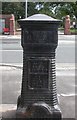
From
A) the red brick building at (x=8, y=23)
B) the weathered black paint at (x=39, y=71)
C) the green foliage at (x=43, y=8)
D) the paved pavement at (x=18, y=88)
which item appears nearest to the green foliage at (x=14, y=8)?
the green foliage at (x=43, y=8)

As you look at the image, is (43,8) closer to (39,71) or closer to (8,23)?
(8,23)

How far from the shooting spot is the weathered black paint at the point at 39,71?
18.0 ft

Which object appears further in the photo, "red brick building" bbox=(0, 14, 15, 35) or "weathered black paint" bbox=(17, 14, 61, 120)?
"red brick building" bbox=(0, 14, 15, 35)

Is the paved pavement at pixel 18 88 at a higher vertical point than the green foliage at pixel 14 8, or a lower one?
lower

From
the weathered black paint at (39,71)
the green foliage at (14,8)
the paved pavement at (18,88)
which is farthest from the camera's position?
the green foliage at (14,8)

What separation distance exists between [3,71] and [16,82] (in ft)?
8.00

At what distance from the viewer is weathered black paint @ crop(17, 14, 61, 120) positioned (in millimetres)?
5496

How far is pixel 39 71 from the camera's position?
5562 millimetres

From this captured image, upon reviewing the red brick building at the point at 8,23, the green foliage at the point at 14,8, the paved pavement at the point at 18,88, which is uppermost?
the green foliage at the point at 14,8

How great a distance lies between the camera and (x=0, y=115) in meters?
6.21

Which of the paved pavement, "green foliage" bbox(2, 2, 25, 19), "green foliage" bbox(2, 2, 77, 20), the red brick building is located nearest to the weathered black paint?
the paved pavement

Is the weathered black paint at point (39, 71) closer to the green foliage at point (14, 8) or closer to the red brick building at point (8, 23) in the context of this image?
the red brick building at point (8, 23)

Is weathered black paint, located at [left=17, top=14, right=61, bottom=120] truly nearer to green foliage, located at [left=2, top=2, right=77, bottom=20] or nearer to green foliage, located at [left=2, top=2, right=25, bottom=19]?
green foliage, located at [left=2, top=2, right=77, bottom=20]

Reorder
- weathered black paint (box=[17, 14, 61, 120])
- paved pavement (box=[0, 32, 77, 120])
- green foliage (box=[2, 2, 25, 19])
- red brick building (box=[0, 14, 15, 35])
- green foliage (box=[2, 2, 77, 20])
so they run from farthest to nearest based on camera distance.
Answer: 1. green foliage (box=[2, 2, 25, 19])
2. green foliage (box=[2, 2, 77, 20])
3. red brick building (box=[0, 14, 15, 35])
4. paved pavement (box=[0, 32, 77, 120])
5. weathered black paint (box=[17, 14, 61, 120])
